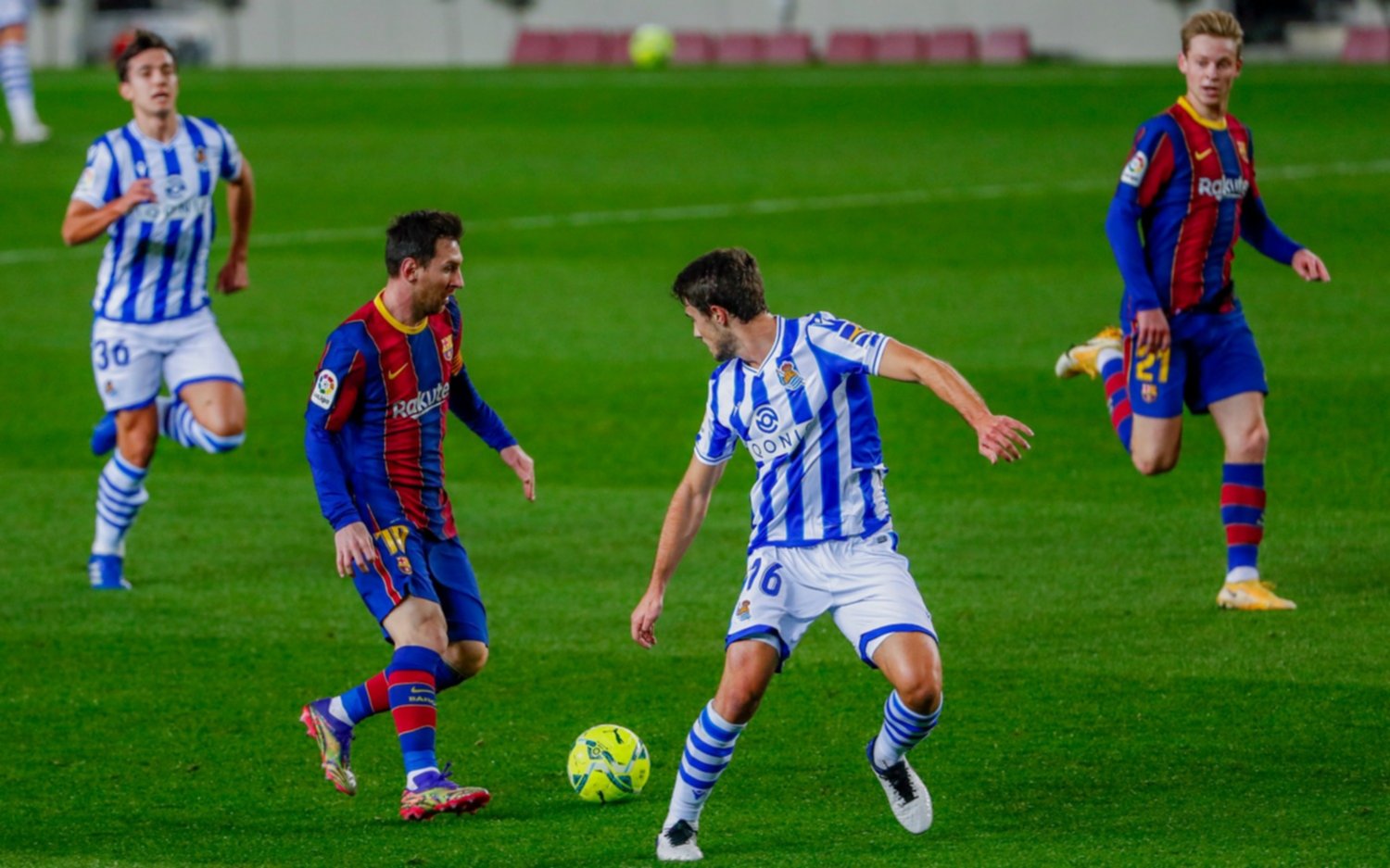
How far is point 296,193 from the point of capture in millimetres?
23656

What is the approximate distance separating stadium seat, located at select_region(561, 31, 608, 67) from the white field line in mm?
25734

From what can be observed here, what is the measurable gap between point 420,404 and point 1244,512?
3.88 meters

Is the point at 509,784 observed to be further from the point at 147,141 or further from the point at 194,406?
the point at 147,141

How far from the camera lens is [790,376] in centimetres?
623

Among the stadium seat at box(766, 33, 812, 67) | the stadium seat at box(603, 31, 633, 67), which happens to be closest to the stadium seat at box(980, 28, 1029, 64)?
the stadium seat at box(766, 33, 812, 67)

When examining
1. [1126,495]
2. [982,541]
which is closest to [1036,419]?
[1126,495]

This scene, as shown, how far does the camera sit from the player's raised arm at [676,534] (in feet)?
20.4

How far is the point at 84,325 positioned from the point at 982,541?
29.9 feet

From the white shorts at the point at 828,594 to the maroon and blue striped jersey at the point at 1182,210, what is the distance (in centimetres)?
306

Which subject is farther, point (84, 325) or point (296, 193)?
point (296, 193)

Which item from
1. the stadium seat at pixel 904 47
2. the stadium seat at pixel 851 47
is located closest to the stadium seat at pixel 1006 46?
the stadium seat at pixel 904 47

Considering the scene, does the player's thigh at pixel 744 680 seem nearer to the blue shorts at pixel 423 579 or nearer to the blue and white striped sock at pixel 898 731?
the blue and white striped sock at pixel 898 731

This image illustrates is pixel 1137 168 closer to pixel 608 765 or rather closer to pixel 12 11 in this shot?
pixel 608 765

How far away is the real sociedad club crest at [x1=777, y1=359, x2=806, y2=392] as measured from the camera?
20.4 ft
